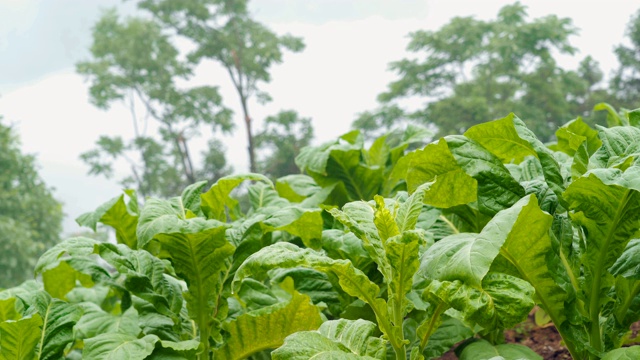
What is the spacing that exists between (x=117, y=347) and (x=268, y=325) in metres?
0.28

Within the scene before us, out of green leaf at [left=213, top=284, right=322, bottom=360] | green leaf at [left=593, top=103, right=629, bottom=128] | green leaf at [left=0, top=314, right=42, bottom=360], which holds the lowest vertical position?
green leaf at [left=213, top=284, right=322, bottom=360]

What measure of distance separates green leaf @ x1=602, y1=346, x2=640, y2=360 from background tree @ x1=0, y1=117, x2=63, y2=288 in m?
10.0

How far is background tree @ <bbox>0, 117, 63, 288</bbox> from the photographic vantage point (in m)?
9.61

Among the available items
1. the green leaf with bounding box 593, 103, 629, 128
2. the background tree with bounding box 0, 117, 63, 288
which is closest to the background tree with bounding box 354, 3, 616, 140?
the background tree with bounding box 0, 117, 63, 288

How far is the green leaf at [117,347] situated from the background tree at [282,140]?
40.6 feet

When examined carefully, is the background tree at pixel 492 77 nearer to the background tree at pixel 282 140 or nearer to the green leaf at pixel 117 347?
the background tree at pixel 282 140

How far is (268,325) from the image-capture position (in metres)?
1.16

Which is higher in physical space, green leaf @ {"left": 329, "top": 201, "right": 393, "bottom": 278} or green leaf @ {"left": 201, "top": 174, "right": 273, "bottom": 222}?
green leaf @ {"left": 201, "top": 174, "right": 273, "bottom": 222}

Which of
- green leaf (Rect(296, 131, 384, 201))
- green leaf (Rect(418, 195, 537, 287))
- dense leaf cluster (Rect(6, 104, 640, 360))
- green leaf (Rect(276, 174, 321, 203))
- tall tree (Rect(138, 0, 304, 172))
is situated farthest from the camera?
tall tree (Rect(138, 0, 304, 172))

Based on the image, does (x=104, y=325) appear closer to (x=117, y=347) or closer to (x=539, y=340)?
(x=117, y=347)

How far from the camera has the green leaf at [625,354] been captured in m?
0.82

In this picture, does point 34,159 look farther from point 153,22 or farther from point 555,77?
point 555,77

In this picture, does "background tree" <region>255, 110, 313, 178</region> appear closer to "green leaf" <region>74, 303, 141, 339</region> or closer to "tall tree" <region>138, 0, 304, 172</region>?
"tall tree" <region>138, 0, 304, 172</region>

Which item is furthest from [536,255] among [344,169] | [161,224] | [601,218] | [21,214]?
[21,214]
